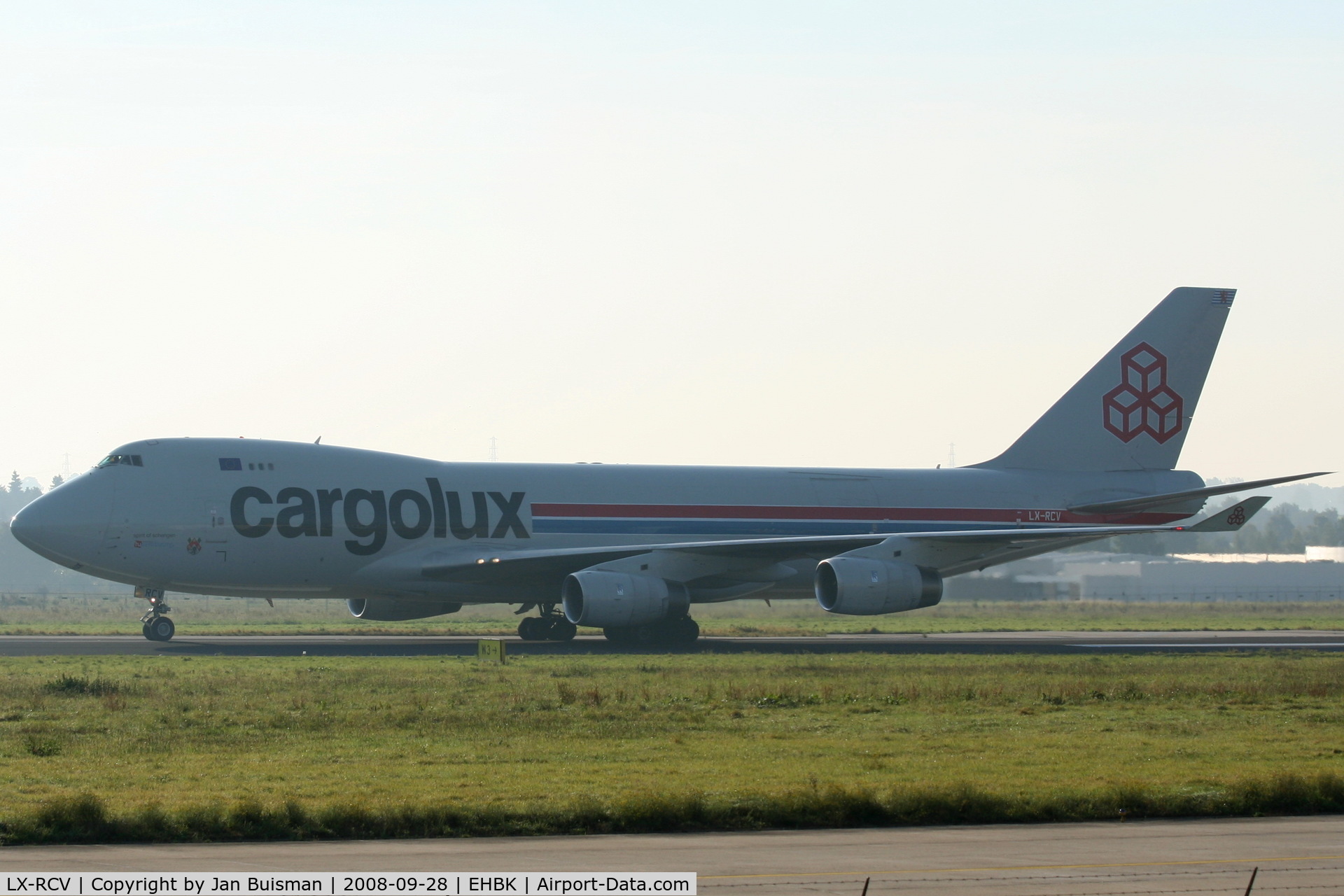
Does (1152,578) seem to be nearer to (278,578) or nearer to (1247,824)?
(278,578)

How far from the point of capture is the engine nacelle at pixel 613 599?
119 feet

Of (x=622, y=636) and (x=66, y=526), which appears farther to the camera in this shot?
(x=622, y=636)

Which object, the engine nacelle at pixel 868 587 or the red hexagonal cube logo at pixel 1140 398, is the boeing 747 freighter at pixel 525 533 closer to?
the engine nacelle at pixel 868 587

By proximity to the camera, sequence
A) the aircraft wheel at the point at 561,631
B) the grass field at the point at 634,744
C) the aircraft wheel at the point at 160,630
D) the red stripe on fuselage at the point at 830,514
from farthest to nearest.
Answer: the aircraft wheel at the point at 561,631
the red stripe on fuselage at the point at 830,514
the aircraft wheel at the point at 160,630
the grass field at the point at 634,744

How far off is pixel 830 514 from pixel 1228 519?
10.3 m

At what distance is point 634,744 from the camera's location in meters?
18.9

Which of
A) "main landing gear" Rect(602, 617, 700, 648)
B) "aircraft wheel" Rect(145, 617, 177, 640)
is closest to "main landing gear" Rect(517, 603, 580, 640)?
"main landing gear" Rect(602, 617, 700, 648)

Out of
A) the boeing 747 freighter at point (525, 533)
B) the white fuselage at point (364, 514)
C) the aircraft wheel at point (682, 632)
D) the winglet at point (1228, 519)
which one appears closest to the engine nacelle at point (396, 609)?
the boeing 747 freighter at point (525, 533)

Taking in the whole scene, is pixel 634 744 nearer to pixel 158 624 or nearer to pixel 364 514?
pixel 364 514

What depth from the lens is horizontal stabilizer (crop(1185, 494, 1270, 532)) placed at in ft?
131

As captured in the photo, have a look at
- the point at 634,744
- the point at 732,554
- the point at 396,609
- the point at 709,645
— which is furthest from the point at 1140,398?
the point at 634,744

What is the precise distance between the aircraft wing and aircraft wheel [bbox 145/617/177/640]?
22.0 feet

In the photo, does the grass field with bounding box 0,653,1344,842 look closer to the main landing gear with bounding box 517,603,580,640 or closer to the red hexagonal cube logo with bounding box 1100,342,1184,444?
the main landing gear with bounding box 517,603,580,640

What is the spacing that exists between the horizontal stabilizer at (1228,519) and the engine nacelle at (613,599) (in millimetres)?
13882
